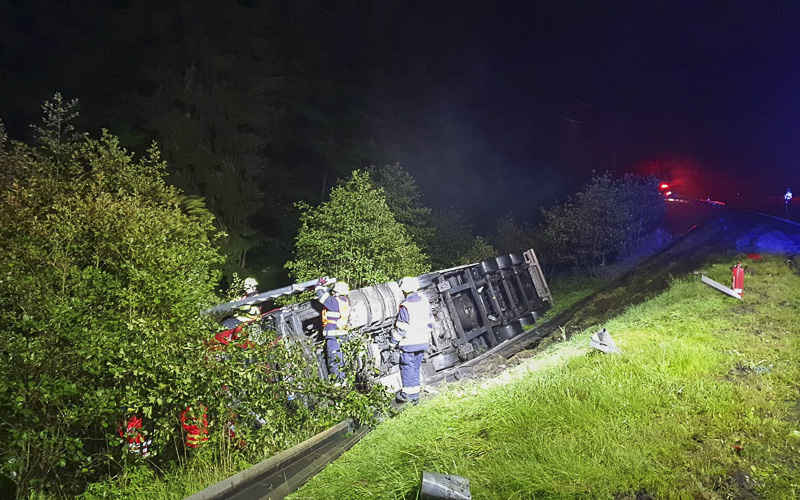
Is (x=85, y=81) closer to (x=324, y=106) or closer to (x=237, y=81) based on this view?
(x=237, y=81)

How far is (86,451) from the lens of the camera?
155 inches

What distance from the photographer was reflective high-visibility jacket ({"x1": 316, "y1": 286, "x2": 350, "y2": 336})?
664 centimetres

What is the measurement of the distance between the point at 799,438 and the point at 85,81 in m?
19.4

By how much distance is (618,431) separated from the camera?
12.0 ft

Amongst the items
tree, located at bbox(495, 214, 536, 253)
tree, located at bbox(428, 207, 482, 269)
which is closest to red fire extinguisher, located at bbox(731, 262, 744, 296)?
tree, located at bbox(428, 207, 482, 269)

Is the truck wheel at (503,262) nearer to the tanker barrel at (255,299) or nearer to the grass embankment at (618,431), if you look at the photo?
the tanker barrel at (255,299)

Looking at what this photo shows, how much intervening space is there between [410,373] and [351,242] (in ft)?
13.2

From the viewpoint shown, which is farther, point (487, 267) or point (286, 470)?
point (487, 267)

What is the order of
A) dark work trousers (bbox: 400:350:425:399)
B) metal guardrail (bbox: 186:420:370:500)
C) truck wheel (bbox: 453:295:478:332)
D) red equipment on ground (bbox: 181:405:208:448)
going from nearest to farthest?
metal guardrail (bbox: 186:420:370:500) < red equipment on ground (bbox: 181:405:208:448) < dark work trousers (bbox: 400:350:425:399) < truck wheel (bbox: 453:295:478:332)

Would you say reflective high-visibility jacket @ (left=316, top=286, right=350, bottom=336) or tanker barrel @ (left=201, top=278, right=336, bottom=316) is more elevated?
tanker barrel @ (left=201, top=278, right=336, bottom=316)

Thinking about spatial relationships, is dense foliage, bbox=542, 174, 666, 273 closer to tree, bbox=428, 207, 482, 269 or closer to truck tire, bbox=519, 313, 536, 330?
tree, bbox=428, 207, 482, 269

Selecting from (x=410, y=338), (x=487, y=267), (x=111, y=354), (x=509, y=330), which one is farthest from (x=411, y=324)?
(x=509, y=330)

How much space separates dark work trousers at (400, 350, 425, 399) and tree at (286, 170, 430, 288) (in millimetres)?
3315

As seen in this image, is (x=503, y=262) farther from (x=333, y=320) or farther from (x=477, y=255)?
(x=333, y=320)
